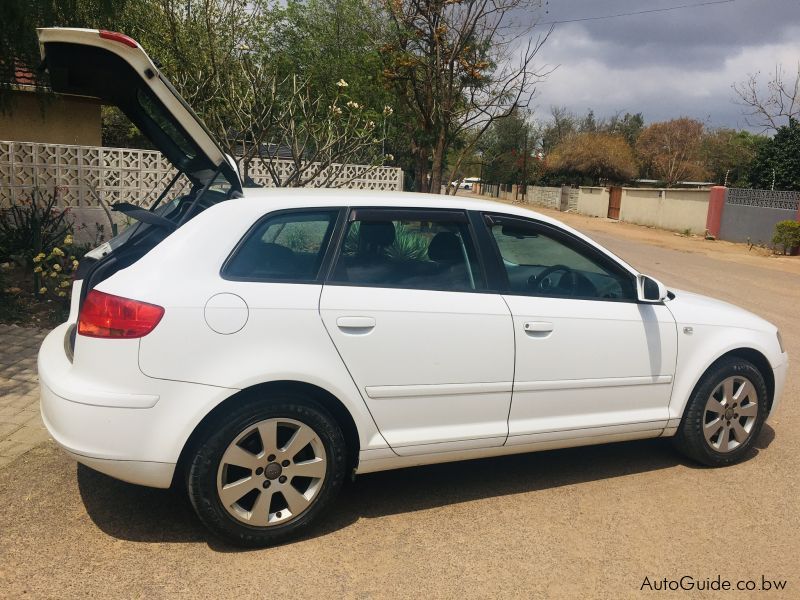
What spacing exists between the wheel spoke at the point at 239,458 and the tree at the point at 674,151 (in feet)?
168

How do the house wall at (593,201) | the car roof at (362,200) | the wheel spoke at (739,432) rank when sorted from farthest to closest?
1. the house wall at (593,201)
2. the wheel spoke at (739,432)
3. the car roof at (362,200)

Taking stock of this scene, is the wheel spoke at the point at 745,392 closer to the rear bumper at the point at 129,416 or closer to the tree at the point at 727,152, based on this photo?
the rear bumper at the point at 129,416

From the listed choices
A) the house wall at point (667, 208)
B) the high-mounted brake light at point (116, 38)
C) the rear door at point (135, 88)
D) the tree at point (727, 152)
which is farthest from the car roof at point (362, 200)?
the tree at point (727, 152)

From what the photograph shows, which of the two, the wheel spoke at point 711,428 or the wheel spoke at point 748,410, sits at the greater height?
the wheel spoke at point 748,410

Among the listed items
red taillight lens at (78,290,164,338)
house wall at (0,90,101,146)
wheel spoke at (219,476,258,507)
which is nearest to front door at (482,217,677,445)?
wheel spoke at (219,476,258,507)

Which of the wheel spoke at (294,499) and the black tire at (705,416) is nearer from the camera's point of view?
the wheel spoke at (294,499)

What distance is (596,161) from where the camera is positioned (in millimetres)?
46719

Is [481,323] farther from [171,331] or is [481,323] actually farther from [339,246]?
[171,331]

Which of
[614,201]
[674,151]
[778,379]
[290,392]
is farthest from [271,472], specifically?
[674,151]

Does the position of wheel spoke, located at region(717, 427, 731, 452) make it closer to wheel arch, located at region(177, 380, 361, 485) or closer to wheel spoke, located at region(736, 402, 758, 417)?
wheel spoke, located at region(736, 402, 758, 417)

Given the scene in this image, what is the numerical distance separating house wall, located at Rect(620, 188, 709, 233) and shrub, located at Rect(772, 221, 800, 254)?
5.85 metres

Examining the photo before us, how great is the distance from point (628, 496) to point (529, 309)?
4.16 ft

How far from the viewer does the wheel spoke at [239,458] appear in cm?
307

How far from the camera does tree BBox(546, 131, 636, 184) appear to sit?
46.6m
